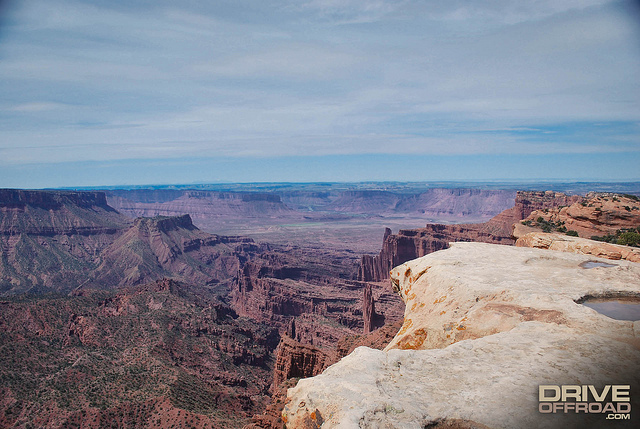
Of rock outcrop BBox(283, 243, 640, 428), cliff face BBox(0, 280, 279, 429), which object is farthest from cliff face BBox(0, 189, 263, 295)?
rock outcrop BBox(283, 243, 640, 428)

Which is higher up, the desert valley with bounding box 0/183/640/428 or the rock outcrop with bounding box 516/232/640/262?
the rock outcrop with bounding box 516/232/640/262

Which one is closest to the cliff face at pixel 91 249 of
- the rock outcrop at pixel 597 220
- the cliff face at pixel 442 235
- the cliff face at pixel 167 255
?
the cliff face at pixel 167 255

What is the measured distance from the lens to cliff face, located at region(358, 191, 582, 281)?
298 ft

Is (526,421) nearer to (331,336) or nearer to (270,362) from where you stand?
(270,362)

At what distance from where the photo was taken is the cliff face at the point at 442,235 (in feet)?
298

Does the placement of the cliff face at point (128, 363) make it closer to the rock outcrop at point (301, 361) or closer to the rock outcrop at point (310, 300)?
the rock outcrop at point (301, 361)

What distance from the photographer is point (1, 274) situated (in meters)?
122

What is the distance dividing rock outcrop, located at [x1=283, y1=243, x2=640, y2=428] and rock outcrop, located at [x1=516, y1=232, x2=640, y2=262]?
4862 millimetres

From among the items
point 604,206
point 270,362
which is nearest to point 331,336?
point 270,362

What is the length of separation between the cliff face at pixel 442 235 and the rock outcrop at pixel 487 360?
80.1m

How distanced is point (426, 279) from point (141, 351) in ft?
136

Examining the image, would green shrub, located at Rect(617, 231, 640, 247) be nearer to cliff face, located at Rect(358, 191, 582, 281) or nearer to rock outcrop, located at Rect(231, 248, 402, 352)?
rock outcrop, located at Rect(231, 248, 402, 352)

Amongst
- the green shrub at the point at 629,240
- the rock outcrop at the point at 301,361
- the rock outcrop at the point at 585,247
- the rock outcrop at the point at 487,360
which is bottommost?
the rock outcrop at the point at 301,361

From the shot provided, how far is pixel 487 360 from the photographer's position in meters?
7.68
